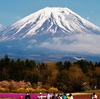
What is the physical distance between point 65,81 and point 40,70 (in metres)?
15.7

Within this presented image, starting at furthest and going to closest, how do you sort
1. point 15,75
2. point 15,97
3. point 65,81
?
point 15,75 → point 65,81 → point 15,97

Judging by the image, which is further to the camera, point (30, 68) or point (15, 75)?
point (30, 68)

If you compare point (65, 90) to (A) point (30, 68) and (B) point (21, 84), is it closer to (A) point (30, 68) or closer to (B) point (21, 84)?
(B) point (21, 84)

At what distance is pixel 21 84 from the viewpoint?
81500 mm

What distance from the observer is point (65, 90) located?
7919cm

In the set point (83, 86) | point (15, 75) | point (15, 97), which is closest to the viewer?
point (15, 97)

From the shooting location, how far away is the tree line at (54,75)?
83062 mm

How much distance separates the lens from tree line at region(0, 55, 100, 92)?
8306cm

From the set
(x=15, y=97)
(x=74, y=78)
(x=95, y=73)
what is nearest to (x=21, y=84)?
(x=74, y=78)

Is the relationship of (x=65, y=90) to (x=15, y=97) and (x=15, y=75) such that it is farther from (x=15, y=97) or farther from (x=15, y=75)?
(x=15, y=97)

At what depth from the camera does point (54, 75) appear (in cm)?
9006

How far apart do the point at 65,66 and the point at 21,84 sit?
20.7m

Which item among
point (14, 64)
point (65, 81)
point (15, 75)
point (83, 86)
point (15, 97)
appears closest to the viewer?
point (15, 97)

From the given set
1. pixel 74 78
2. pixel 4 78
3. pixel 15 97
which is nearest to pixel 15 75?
pixel 4 78
